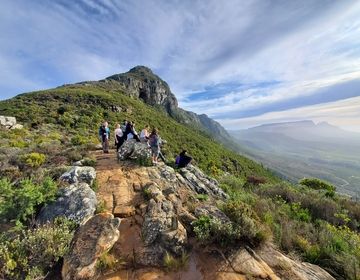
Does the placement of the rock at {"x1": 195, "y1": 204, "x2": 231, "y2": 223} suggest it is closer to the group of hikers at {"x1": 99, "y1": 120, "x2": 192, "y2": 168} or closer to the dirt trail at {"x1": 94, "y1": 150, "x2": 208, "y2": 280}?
the dirt trail at {"x1": 94, "y1": 150, "x2": 208, "y2": 280}

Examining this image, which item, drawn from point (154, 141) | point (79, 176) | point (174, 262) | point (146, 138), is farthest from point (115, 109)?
point (174, 262)

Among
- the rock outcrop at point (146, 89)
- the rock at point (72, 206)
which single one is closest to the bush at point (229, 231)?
the rock at point (72, 206)

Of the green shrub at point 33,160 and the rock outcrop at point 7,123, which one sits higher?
the rock outcrop at point 7,123

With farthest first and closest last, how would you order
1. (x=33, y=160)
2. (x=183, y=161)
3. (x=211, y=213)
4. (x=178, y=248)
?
(x=183, y=161)
(x=33, y=160)
(x=211, y=213)
(x=178, y=248)

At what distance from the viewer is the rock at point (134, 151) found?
34.1ft

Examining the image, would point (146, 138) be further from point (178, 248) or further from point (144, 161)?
point (178, 248)

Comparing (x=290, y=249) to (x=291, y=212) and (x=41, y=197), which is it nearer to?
(x=291, y=212)

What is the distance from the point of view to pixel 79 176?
720cm

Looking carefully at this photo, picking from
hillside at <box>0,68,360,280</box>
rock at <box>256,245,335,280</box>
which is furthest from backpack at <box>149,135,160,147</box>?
rock at <box>256,245,335,280</box>

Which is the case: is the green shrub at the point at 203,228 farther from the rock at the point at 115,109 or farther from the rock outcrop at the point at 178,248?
the rock at the point at 115,109

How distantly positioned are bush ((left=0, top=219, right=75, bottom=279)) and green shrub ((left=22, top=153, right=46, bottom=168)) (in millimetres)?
5007

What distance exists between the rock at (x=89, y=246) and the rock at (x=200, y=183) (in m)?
4.48

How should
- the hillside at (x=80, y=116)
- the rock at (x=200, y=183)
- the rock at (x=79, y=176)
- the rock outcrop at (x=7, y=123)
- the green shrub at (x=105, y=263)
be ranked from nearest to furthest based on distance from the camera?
the green shrub at (x=105, y=263)
the rock at (x=79, y=176)
the rock at (x=200, y=183)
the rock outcrop at (x=7, y=123)
the hillside at (x=80, y=116)

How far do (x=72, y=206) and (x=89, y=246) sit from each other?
1624mm
